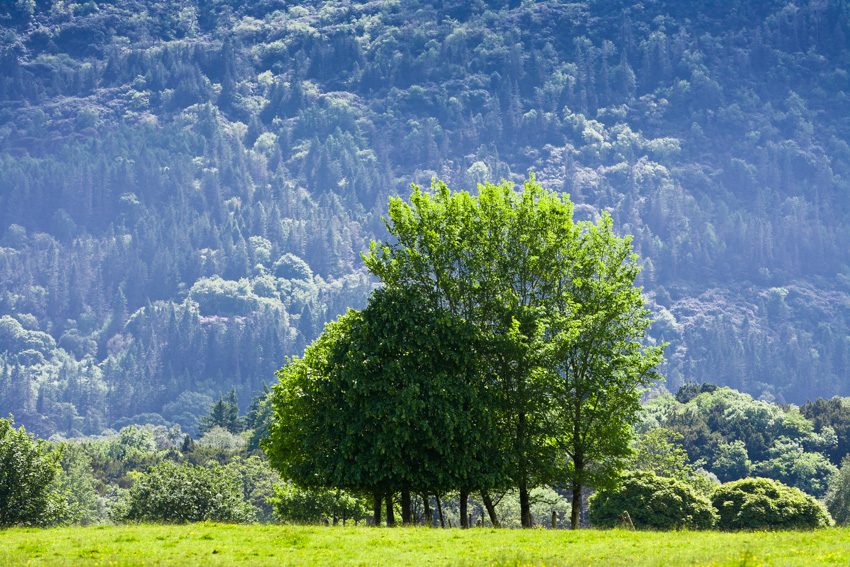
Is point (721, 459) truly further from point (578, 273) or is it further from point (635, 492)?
point (578, 273)

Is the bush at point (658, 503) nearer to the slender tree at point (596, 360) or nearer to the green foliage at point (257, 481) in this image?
the slender tree at point (596, 360)

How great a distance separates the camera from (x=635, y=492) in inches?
2916

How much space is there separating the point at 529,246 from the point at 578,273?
9.76 ft

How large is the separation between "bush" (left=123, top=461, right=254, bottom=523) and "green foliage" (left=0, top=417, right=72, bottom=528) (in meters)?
10.8

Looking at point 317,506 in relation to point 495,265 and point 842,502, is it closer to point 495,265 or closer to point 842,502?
point 495,265

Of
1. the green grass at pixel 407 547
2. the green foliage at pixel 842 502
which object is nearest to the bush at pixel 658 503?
the green grass at pixel 407 547

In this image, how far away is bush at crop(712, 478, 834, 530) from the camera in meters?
66.5

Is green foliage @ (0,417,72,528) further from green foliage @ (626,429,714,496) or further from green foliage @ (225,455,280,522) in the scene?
green foliage @ (225,455,280,522)

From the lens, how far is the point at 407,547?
1371 inches

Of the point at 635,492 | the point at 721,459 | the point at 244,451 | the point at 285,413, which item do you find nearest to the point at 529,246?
the point at 285,413

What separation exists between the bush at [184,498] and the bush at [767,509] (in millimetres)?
38662

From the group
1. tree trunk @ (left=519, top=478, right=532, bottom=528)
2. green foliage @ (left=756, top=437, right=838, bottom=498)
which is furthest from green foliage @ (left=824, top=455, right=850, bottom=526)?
tree trunk @ (left=519, top=478, right=532, bottom=528)

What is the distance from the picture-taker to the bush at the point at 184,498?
72.6m

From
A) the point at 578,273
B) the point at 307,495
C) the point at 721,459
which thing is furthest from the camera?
the point at 721,459
